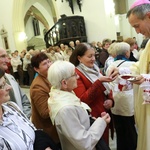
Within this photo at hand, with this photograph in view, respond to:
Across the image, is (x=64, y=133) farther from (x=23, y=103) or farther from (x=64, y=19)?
(x=64, y=19)

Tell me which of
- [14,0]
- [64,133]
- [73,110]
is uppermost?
[14,0]

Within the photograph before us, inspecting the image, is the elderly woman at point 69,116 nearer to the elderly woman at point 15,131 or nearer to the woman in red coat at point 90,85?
the elderly woman at point 15,131

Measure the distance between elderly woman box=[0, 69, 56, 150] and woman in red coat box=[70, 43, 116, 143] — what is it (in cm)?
64

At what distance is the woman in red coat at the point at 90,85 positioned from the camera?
7.29 ft

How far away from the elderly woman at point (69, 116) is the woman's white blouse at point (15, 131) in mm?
204

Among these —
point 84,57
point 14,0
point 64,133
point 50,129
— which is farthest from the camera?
point 14,0

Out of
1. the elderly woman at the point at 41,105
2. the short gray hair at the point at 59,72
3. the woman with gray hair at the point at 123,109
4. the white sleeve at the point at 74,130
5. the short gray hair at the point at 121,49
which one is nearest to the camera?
the white sleeve at the point at 74,130

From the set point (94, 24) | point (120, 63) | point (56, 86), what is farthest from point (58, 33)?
point (56, 86)

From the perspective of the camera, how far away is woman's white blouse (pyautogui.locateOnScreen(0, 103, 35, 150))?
1.48 meters

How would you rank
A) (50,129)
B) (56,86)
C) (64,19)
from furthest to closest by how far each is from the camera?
(64,19)
(50,129)
(56,86)

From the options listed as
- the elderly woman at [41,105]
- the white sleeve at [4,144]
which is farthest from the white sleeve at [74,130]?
the elderly woman at [41,105]

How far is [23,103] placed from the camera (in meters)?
2.56

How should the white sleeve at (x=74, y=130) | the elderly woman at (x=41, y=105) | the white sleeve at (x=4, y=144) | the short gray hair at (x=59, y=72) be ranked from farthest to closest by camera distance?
the elderly woman at (x=41, y=105) → the short gray hair at (x=59, y=72) → the white sleeve at (x=74, y=130) → the white sleeve at (x=4, y=144)

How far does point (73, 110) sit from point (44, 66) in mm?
930
